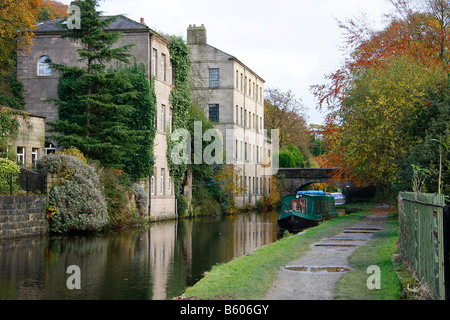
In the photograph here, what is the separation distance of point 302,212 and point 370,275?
22.3 m

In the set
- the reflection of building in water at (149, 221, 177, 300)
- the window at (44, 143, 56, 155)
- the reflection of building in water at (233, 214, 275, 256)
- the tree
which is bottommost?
the reflection of building in water at (233, 214, 275, 256)

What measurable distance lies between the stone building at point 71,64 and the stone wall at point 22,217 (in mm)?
10255

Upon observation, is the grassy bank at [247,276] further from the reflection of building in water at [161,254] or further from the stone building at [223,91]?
the stone building at [223,91]

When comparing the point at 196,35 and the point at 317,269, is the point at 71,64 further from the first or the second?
the point at 317,269

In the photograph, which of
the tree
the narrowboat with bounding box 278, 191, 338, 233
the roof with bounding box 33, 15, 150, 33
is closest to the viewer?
the tree

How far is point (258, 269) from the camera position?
1398 cm

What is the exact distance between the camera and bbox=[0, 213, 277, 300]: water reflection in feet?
42.2

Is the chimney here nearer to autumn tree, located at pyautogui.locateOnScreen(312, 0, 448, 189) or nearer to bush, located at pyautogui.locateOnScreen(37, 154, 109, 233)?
autumn tree, located at pyautogui.locateOnScreen(312, 0, 448, 189)

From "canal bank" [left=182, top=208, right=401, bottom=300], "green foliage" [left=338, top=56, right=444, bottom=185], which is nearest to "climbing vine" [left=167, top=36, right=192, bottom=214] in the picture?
"green foliage" [left=338, top=56, right=444, bottom=185]

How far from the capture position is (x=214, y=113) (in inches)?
2183

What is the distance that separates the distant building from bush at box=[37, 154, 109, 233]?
2.50m

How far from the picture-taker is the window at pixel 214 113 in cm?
5534

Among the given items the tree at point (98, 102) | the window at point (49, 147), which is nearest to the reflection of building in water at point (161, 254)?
the tree at point (98, 102)
